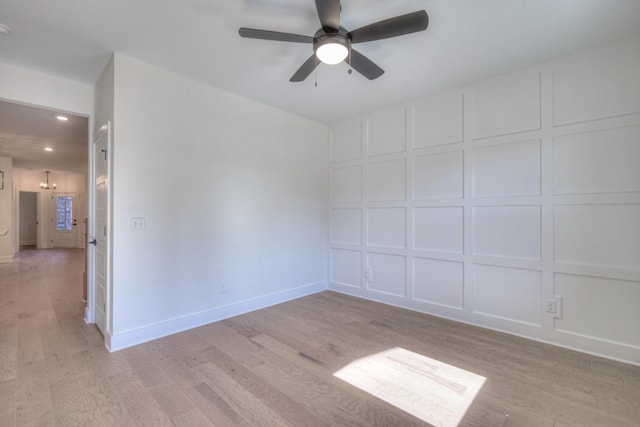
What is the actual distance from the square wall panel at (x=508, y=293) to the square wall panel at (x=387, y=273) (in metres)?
0.90

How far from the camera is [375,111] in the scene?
4.07m

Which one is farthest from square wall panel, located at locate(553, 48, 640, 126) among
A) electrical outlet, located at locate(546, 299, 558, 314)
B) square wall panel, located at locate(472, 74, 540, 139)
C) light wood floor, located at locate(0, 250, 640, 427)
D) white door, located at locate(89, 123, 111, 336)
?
white door, located at locate(89, 123, 111, 336)

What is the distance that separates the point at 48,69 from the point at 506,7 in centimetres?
412

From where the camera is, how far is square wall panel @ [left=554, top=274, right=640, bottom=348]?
7.86 ft

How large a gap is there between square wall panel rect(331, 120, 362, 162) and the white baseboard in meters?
2.11

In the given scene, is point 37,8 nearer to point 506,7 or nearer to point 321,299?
point 506,7

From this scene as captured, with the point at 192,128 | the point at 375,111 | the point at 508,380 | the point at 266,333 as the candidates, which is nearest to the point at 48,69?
the point at 192,128

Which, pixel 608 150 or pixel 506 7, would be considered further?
pixel 608 150

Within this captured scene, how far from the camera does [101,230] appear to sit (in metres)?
2.98

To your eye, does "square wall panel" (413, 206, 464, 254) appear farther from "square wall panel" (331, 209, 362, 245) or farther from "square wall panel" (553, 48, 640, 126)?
"square wall panel" (553, 48, 640, 126)

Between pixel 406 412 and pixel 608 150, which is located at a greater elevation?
pixel 608 150

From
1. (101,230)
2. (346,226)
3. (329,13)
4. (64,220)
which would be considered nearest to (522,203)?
(346,226)

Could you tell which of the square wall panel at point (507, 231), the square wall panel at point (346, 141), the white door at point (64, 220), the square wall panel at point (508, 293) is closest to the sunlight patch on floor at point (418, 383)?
the square wall panel at point (508, 293)

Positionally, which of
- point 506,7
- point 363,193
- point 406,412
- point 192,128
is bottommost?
point 406,412
